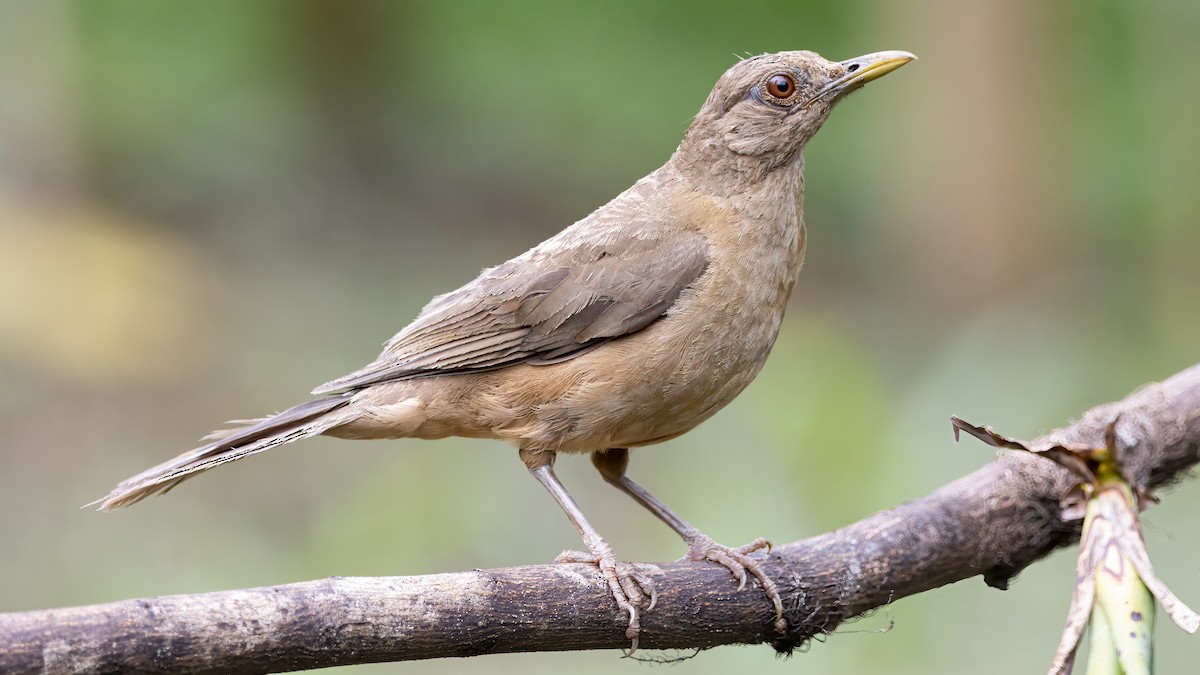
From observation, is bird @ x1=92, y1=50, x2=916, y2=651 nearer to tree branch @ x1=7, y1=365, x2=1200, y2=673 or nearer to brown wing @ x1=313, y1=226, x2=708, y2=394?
brown wing @ x1=313, y1=226, x2=708, y2=394

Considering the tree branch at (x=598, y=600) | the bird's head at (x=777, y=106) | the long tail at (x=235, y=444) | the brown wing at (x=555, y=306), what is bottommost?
the tree branch at (x=598, y=600)

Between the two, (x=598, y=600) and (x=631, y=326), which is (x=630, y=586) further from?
(x=631, y=326)

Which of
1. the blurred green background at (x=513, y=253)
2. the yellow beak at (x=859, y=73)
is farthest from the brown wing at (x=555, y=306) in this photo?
the blurred green background at (x=513, y=253)

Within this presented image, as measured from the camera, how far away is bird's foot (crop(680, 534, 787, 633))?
11.4 ft

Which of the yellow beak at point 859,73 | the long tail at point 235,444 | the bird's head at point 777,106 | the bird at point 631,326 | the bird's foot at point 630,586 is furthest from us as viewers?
the bird's head at point 777,106

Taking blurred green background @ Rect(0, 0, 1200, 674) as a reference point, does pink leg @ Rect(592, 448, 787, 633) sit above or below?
below

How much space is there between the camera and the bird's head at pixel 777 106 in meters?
4.14

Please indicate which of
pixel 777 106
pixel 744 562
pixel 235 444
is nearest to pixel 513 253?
pixel 777 106

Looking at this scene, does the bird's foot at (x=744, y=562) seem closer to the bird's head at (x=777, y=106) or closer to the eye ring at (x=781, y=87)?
the bird's head at (x=777, y=106)

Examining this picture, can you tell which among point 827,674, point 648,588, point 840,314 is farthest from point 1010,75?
point 648,588

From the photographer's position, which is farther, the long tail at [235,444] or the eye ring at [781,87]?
the eye ring at [781,87]

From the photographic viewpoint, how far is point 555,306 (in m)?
4.04

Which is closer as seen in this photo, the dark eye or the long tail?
the long tail

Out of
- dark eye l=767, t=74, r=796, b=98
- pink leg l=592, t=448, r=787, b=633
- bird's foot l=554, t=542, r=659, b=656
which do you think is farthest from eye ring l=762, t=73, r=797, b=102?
bird's foot l=554, t=542, r=659, b=656
